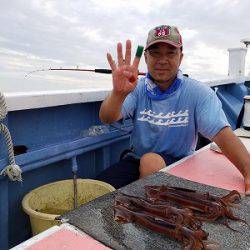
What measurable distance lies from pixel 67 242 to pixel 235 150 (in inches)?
67.5

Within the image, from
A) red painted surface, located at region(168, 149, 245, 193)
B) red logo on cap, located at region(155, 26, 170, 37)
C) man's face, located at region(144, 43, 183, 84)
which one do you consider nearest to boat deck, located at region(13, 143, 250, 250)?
red painted surface, located at region(168, 149, 245, 193)

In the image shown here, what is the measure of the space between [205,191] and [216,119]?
0.87m

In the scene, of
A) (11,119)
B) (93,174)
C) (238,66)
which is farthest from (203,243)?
(238,66)

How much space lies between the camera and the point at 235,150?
2727mm

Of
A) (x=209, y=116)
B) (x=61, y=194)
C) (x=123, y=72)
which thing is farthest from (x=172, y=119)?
(x=61, y=194)

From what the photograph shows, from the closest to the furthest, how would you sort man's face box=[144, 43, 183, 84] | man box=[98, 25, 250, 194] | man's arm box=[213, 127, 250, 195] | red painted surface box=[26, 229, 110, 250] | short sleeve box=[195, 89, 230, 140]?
red painted surface box=[26, 229, 110, 250]
man's arm box=[213, 127, 250, 195]
short sleeve box=[195, 89, 230, 140]
man box=[98, 25, 250, 194]
man's face box=[144, 43, 183, 84]

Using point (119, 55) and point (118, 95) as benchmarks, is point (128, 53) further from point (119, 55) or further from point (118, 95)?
point (118, 95)

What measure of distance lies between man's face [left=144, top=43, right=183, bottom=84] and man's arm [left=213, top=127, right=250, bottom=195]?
790mm

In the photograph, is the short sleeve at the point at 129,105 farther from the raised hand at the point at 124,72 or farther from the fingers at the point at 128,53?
the fingers at the point at 128,53

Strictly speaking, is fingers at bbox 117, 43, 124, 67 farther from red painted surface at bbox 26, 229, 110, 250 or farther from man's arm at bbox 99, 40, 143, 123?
red painted surface at bbox 26, 229, 110, 250

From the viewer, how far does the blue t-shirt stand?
318cm

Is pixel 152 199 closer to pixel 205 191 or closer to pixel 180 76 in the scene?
pixel 205 191

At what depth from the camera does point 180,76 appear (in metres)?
3.34

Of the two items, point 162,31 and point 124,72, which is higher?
point 162,31
